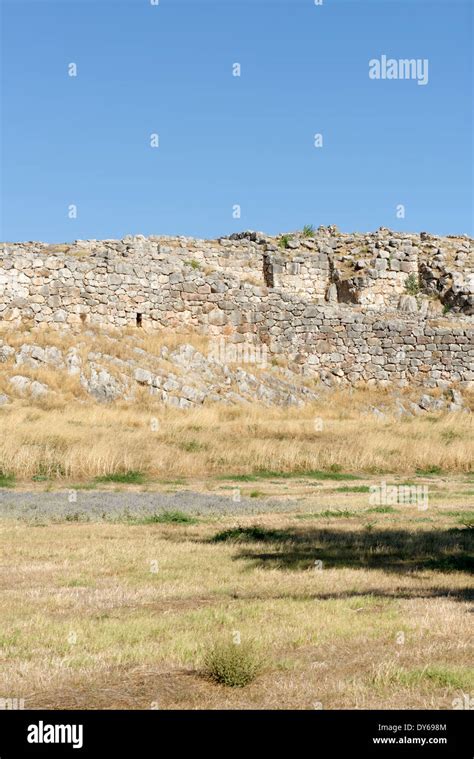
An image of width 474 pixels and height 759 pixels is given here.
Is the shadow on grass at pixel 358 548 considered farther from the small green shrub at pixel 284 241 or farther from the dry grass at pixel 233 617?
the small green shrub at pixel 284 241

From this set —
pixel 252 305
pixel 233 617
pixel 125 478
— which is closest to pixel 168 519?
pixel 125 478

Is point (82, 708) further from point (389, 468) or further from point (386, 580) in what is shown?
point (389, 468)

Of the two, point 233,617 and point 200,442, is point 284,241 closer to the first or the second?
point 200,442

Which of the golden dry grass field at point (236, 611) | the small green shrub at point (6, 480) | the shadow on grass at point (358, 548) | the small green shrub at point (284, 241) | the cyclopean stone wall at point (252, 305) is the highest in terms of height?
the small green shrub at point (284, 241)

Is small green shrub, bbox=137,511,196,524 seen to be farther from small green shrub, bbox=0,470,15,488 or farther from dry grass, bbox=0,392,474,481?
dry grass, bbox=0,392,474,481

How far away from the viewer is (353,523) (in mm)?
15086

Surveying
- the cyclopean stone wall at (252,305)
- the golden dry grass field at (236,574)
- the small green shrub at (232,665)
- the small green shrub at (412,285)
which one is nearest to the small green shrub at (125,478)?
the golden dry grass field at (236,574)

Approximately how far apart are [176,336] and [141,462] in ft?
36.9

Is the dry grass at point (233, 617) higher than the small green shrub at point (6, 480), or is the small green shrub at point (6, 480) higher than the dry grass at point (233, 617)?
the small green shrub at point (6, 480)

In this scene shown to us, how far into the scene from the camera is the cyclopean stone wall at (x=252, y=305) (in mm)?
31141

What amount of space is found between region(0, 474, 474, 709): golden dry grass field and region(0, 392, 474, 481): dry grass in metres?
6.26

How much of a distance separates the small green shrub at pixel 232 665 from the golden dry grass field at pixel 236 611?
0.19 ft

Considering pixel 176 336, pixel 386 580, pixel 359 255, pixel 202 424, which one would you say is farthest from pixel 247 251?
pixel 386 580

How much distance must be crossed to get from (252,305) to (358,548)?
2198cm
